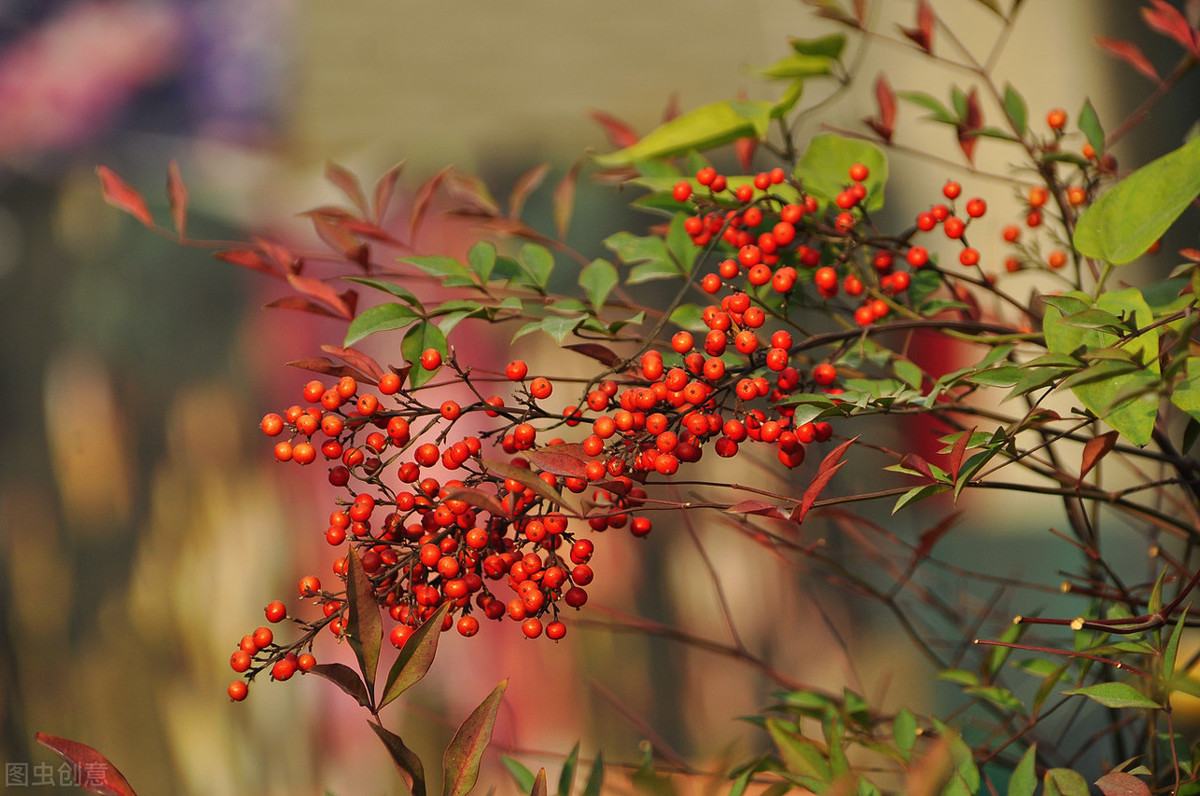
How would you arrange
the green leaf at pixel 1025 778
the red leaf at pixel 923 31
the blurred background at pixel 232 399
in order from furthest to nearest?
the blurred background at pixel 232 399
the red leaf at pixel 923 31
the green leaf at pixel 1025 778

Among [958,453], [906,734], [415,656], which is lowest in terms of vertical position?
[906,734]

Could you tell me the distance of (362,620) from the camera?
38 centimetres

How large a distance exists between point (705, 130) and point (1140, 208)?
0.28 m

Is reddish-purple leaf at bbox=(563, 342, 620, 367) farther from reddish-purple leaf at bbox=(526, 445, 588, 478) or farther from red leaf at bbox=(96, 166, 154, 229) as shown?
red leaf at bbox=(96, 166, 154, 229)

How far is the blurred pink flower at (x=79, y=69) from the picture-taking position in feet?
3.72

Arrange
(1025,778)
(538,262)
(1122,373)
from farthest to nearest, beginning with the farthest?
(538,262) < (1025,778) < (1122,373)

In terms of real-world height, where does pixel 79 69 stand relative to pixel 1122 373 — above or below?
above

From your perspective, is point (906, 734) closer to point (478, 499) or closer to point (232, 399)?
point (478, 499)

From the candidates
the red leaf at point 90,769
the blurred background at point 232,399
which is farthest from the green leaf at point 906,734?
the blurred background at point 232,399

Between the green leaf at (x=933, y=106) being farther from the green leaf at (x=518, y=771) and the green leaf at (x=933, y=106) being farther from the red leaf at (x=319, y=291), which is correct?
the green leaf at (x=518, y=771)

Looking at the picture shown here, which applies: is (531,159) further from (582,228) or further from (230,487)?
(230,487)

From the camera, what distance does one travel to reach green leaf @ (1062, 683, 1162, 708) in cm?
41

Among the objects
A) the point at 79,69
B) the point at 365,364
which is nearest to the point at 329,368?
the point at 365,364

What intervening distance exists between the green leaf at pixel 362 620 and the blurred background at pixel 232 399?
→ 0.78 m
